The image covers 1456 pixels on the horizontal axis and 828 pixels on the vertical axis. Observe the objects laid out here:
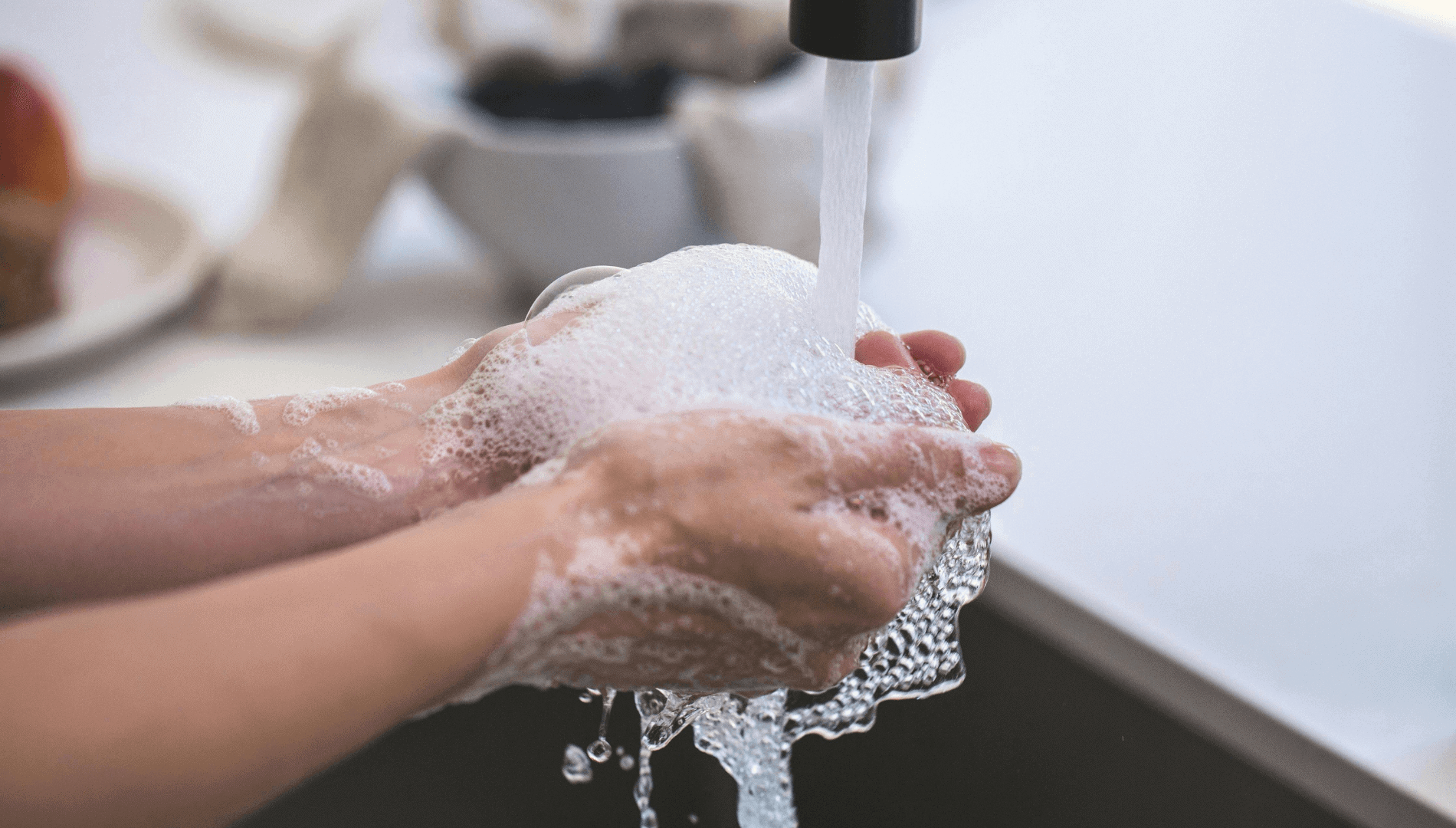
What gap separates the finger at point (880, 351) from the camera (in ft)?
1.30

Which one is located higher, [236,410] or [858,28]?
[858,28]

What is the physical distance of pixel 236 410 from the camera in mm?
412

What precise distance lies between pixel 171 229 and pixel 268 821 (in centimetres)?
42

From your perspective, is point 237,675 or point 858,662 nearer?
point 237,675

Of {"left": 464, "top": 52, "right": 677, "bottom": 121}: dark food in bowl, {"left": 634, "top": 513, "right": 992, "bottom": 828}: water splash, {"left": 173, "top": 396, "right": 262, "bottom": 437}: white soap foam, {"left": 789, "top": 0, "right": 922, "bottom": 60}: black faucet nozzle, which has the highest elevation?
{"left": 789, "top": 0, "right": 922, "bottom": 60}: black faucet nozzle

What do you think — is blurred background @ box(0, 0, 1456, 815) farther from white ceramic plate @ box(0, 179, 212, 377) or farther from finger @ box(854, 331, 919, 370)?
finger @ box(854, 331, 919, 370)

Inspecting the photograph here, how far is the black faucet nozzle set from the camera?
271mm

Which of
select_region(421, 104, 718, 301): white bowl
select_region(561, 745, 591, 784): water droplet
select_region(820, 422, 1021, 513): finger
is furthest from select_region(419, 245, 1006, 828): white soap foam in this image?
select_region(421, 104, 718, 301): white bowl

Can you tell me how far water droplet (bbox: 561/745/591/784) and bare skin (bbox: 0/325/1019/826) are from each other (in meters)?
0.22

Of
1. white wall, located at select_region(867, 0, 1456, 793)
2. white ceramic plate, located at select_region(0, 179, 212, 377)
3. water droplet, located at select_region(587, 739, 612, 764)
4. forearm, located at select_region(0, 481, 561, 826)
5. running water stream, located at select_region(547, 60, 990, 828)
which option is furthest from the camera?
white ceramic plate, located at select_region(0, 179, 212, 377)

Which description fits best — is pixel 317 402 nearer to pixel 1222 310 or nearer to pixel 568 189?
pixel 568 189

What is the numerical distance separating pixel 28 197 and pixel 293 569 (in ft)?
1.67

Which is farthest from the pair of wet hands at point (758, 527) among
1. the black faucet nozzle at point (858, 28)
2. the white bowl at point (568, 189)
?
the white bowl at point (568, 189)

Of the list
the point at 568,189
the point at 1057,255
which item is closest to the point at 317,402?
the point at 568,189
